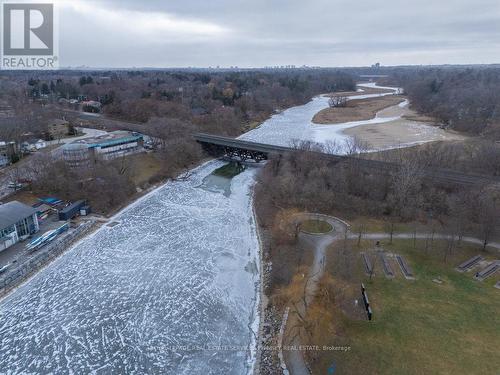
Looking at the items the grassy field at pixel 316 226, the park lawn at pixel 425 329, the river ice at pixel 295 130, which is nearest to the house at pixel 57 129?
the river ice at pixel 295 130

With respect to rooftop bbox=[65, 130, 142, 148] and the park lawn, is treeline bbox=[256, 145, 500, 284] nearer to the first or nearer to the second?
the park lawn

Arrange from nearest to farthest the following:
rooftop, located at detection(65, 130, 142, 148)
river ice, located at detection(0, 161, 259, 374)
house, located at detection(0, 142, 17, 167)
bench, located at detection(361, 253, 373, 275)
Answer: river ice, located at detection(0, 161, 259, 374) < bench, located at detection(361, 253, 373, 275) < house, located at detection(0, 142, 17, 167) < rooftop, located at detection(65, 130, 142, 148)

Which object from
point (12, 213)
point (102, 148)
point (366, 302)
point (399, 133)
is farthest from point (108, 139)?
point (399, 133)

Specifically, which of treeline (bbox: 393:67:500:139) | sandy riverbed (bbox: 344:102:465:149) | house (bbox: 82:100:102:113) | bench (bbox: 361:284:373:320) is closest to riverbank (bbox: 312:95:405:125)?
sandy riverbed (bbox: 344:102:465:149)

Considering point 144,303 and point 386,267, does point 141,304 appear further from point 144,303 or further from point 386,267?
point 386,267

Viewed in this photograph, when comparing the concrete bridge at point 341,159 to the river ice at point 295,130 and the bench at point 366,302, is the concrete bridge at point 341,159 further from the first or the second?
the bench at point 366,302

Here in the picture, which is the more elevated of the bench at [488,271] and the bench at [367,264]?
the bench at [488,271]

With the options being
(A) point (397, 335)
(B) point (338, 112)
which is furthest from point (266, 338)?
(B) point (338, 112)
